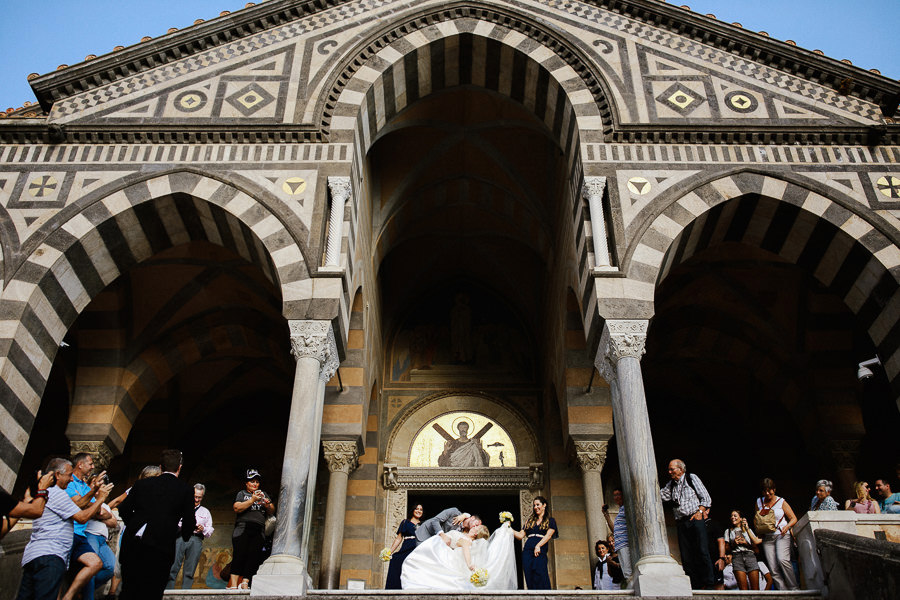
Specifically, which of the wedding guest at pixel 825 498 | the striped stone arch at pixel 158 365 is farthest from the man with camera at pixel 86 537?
the wedding guest at pixel 825 498

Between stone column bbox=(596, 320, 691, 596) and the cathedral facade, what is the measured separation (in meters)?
0.03

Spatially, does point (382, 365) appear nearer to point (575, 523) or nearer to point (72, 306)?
point (575, 523)

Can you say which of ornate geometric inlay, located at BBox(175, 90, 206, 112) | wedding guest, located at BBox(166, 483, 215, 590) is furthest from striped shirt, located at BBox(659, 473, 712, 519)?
ornate geometric inlay, located at BBox(175, 90, 206, 112)

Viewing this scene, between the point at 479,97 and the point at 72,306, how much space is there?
7.55 metres

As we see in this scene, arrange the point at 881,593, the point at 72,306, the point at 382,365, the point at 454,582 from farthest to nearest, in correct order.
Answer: the point at 382,365, the point at 72,306, the point at 454,582, the point at 881,593

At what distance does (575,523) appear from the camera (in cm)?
1454

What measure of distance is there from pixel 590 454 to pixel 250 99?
25.6 ft

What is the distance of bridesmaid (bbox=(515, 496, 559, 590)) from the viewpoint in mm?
8391

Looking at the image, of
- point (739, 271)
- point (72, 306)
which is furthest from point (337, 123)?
point (739, 271)

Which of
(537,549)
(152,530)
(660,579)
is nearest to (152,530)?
(152,530)

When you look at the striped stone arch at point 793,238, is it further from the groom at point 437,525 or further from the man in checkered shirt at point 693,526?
the groom at point 437,525

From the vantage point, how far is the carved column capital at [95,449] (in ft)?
40.7

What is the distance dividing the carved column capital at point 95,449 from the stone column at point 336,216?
552 centimetres

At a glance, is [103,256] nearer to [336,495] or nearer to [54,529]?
[336,495]
